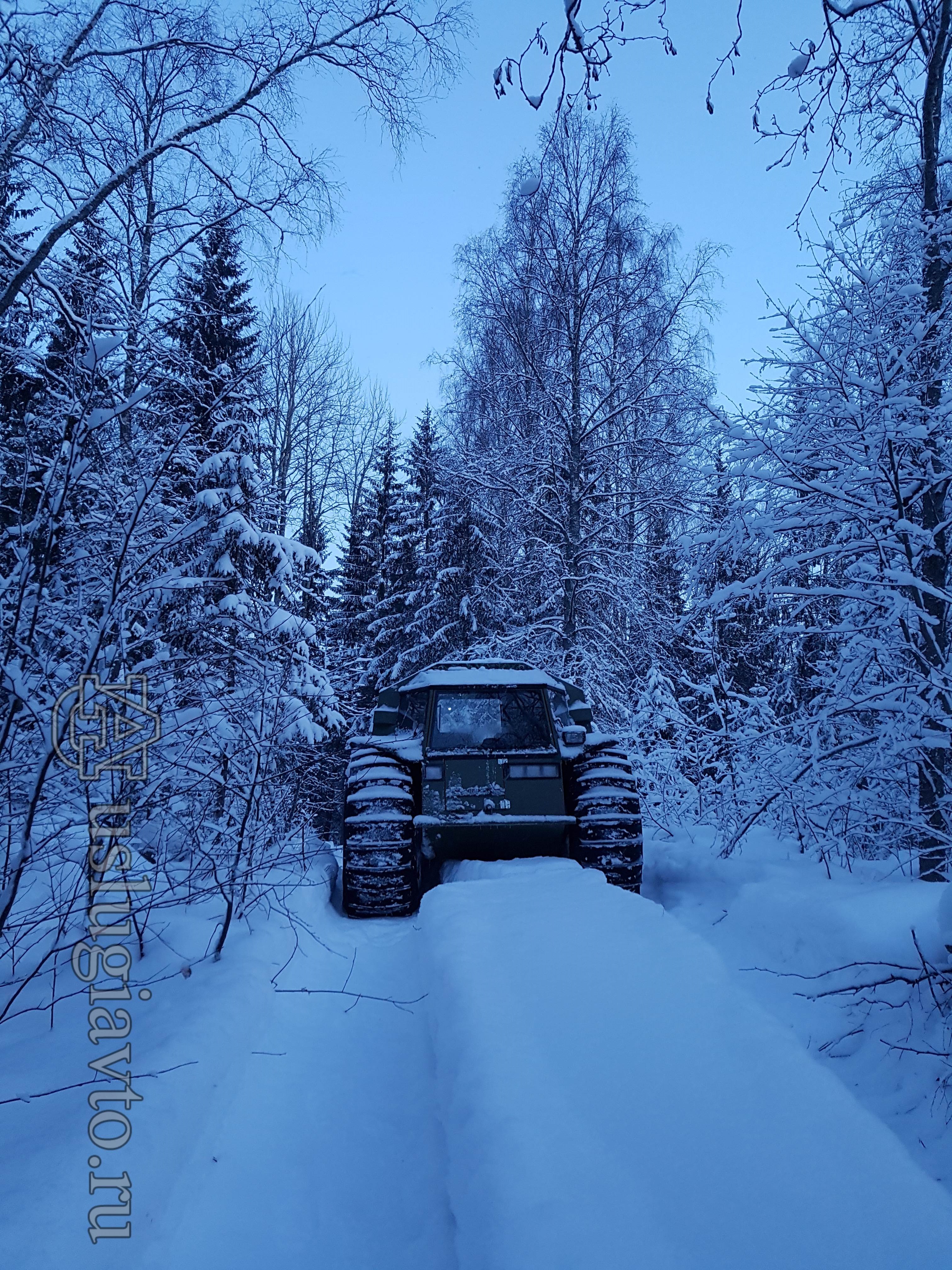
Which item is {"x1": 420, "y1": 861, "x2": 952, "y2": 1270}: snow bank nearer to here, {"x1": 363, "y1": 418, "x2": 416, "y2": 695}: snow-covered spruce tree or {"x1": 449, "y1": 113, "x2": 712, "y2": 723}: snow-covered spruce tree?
{"x1": 449, "y1": 113, "x2": 712, "y2": 723}: snow-covered spruce tree

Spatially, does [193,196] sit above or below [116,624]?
above

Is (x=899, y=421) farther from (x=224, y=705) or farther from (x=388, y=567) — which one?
(x=388, y=567)

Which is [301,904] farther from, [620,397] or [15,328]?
[620,397]

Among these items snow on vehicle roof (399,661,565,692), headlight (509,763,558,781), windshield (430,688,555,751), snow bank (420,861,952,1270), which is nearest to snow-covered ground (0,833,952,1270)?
snow bank (420,861,952,1270)

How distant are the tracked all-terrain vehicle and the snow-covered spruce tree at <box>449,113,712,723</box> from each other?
4563 mm

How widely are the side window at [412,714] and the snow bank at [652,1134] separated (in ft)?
11.5

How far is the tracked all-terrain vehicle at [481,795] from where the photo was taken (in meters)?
5.27

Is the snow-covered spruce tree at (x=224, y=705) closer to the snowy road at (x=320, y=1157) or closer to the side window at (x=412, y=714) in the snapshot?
the snowy road at (x=320, y=1157)

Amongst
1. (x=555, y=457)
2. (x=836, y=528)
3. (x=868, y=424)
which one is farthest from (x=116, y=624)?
(x=555, y=457)

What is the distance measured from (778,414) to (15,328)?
4.96 meters

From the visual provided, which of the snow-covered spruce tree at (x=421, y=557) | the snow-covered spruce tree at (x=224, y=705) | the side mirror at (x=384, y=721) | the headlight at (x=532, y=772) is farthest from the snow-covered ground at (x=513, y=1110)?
the snow-covered spruce tree at (x=421, y=557)

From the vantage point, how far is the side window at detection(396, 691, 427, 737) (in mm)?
6512

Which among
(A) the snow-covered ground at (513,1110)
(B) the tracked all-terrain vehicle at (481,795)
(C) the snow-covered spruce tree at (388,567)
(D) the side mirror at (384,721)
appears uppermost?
(C) the snow-covered spruce tree at (388,567)

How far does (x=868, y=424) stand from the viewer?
14.3ft
